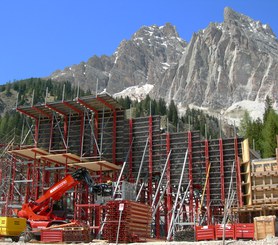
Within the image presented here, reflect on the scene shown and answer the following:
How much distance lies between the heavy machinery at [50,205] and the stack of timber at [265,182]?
12.2 metres

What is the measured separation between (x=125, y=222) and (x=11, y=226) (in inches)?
272

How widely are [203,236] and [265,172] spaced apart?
35.2ft

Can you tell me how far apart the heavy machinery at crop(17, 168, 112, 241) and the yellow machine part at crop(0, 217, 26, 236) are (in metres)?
2.47

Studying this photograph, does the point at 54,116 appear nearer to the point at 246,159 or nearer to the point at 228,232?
the point at 246,159

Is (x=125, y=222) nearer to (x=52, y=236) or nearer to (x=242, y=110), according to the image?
(x=52, y=236)

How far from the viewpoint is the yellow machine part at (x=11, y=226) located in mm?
27078

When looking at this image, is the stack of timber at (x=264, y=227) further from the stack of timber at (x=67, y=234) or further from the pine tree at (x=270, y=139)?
the pine tree at (x=270, y=139)

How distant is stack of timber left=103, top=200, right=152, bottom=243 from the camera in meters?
28.3

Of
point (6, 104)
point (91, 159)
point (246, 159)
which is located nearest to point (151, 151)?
point (91, 159)

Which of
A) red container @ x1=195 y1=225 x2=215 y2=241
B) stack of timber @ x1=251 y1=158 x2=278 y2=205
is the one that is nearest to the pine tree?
stack of timber @ x1=251 y1=158 x2=278 y2=205

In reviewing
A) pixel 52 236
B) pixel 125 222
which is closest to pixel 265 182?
pixel 125 222

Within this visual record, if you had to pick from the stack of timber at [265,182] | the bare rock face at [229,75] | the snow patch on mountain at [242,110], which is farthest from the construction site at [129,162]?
the bare rock face at [229,75]

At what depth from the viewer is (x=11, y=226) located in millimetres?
27391

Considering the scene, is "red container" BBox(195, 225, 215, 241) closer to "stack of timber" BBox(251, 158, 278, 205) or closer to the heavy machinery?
the heavy machinery
